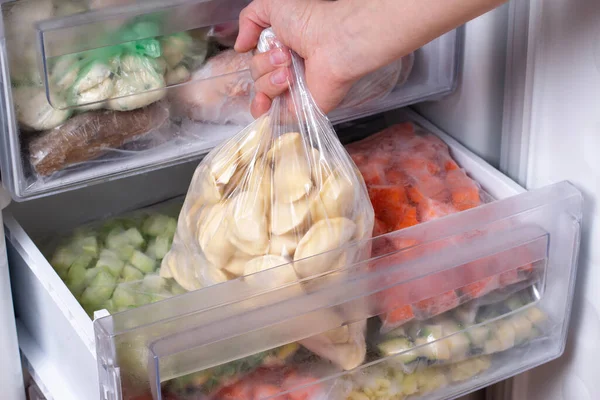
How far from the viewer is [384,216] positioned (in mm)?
915

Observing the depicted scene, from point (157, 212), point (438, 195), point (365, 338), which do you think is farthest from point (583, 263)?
point (157, 212)

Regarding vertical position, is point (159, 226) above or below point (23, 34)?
below

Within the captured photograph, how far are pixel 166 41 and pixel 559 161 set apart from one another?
1.49ft

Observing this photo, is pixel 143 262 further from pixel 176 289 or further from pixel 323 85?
pixel 323 85

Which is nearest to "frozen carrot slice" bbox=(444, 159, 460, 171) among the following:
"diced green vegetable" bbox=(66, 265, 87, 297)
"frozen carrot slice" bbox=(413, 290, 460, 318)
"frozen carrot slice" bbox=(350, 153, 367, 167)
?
"frozen carrot slice" bbox=(350, 153, 367, 167)

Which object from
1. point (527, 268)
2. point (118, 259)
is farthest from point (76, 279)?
point (527, 268)

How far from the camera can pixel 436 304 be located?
0.82 meters

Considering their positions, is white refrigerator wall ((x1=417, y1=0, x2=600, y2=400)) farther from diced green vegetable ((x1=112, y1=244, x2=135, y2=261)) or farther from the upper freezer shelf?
diced green vegetable ((x1=112, y1=244, x2=135, y2=261))

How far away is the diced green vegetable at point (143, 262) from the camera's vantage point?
0.90 m

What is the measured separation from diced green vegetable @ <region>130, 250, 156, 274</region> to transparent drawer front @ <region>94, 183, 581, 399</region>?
0.62ft

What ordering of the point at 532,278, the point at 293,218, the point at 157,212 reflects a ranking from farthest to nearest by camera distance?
the point at 157,212, the point at 532,278, the point at 293,218

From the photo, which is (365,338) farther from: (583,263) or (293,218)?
(583,263)

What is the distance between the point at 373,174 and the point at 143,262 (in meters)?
0.29

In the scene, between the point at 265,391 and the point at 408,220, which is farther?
the point at 408,220
